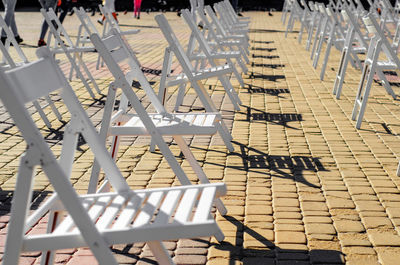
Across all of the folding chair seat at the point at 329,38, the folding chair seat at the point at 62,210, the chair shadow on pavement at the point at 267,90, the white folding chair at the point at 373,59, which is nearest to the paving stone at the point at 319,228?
the folding chair seat at the point at 62,210

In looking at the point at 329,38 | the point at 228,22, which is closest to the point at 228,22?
the point at 228,22

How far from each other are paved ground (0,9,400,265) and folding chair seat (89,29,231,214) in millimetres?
419

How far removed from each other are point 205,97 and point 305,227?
2190 millimetres

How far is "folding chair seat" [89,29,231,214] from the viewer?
148 inches

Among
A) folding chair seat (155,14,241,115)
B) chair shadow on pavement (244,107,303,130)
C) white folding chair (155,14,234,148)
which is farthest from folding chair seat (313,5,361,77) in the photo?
white folding chair (155,14,234,148)

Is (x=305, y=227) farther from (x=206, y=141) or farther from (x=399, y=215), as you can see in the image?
(x=206, y=141)

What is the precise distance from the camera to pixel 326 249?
3727 mm

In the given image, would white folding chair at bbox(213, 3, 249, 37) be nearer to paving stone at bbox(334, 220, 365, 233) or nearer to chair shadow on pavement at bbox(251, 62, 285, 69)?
chair shadow on pavement at bbox(251, 62, 285, 69)

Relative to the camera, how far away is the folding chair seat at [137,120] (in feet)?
12.4

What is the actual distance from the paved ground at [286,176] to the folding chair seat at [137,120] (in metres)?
0.42

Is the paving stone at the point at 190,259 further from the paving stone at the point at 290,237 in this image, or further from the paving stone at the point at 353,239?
the paving stone at the point at 353,239

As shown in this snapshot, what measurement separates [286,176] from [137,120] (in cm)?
129

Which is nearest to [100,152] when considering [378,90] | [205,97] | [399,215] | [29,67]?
[29,67]

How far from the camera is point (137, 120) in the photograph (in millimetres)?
4539
